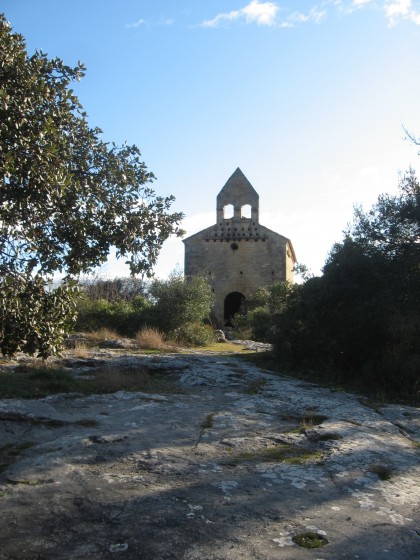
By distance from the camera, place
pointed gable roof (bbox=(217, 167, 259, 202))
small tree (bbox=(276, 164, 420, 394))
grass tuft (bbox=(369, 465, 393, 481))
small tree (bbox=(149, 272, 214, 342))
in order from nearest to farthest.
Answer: grass tuft (bbox=(369, 465, 393, 481)) < small tree (bbox=(276, 164, 420, 394)) < small tree (bbox=(149, 272, 214, 342)) < pointed gable roof (bbox=(217, 167, 259, 202))

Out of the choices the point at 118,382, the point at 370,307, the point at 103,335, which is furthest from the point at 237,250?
the point at 118,382

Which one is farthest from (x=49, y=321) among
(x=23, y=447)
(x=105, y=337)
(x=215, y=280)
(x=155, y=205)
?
(x=215, y=280)

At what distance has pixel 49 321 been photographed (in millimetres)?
5570

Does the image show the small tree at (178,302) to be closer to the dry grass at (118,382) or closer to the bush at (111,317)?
the bush at (111,317)

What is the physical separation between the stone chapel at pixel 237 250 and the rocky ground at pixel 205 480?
24688 mm

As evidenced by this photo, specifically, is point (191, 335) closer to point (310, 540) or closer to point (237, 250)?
point (237, 250)

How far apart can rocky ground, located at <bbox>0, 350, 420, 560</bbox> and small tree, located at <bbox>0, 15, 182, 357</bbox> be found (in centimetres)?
142

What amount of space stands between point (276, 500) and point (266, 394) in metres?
5.00

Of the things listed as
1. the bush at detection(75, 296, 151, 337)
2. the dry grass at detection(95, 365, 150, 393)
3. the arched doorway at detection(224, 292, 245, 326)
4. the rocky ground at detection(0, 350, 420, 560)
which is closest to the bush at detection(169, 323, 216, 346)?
the bush at detection(75, 296, 151, 337)

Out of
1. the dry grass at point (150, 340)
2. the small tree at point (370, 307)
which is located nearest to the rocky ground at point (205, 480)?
the small tree at point (370, 307)

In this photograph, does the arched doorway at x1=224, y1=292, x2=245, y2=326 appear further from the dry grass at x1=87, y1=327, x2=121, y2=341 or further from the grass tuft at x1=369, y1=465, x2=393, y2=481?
the grass tuft at x1=369, y1=465, x2=393, y2=481

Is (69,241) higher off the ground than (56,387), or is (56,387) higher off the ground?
(69,241)

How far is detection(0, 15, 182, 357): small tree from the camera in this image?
202 inches

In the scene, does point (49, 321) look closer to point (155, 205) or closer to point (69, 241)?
point (69, 241)
